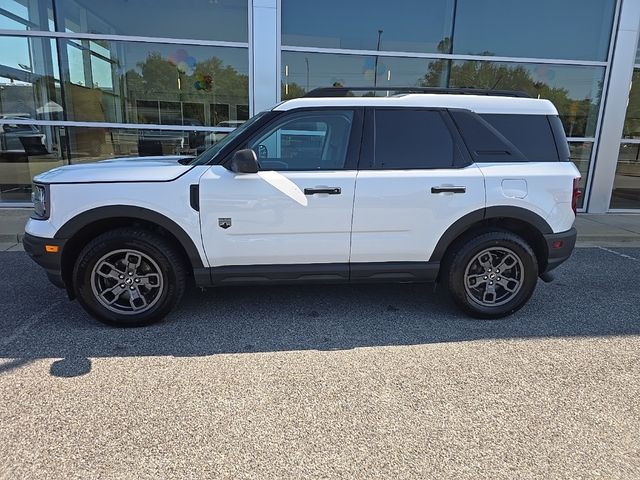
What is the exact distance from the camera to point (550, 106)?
154 inches

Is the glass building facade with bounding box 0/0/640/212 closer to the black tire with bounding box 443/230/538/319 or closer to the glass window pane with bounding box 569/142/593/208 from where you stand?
the glass window pane with bounding box 569/142/593/208

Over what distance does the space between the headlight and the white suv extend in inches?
1.2

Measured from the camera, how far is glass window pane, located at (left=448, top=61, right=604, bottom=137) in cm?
936

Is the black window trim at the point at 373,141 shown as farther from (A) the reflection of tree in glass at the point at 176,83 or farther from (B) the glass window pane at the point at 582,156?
(B) the glass window pane at the point at 582,156

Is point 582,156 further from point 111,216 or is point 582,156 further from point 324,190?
point 111,216

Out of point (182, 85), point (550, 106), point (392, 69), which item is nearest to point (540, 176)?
point (550, 106)

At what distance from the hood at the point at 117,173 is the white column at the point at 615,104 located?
9.04 m

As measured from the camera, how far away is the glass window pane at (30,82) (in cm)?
863

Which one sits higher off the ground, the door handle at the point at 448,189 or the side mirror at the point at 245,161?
the side mirror at the point at 245,161

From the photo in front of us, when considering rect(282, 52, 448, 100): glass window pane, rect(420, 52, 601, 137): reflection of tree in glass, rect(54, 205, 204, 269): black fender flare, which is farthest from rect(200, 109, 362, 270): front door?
rect(420, 52, 601, 137): reflection of tree in glass

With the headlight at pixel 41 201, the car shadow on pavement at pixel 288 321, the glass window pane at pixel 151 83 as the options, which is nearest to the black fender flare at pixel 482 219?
the car shadow on pavement at pixel 288 321

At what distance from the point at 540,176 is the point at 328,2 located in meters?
6.89

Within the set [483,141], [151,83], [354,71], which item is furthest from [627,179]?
[151,83]

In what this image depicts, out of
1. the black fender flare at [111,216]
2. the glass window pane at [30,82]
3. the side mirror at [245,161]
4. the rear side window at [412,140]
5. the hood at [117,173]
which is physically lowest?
the black fender flare at [111,216]
